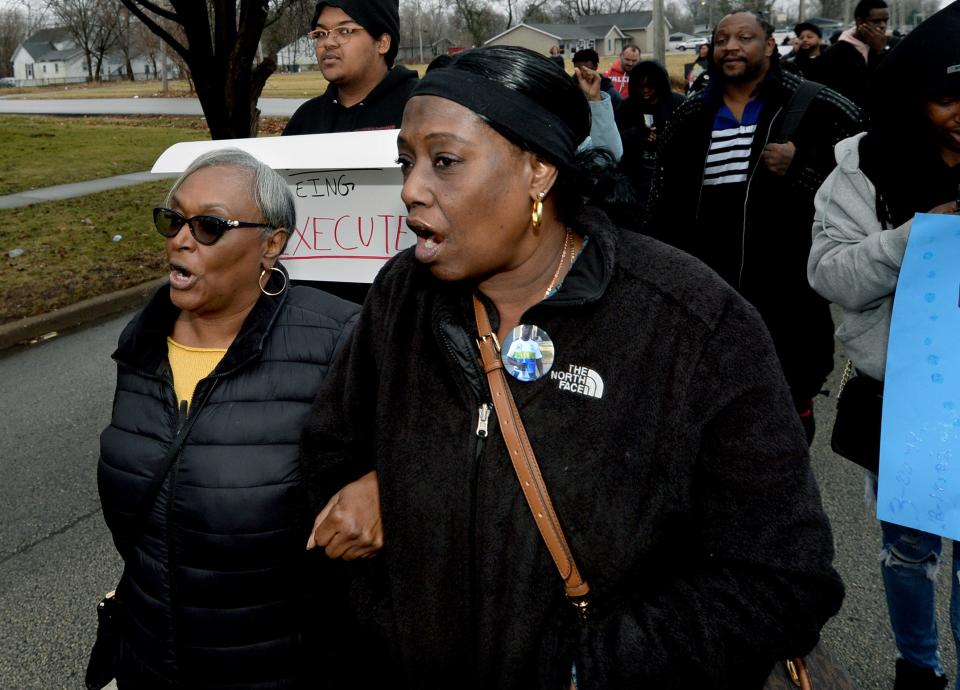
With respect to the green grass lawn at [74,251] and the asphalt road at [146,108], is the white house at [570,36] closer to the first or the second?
the asphalt road at [146,108]

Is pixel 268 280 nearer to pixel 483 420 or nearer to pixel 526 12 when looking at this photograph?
pixel 483 420

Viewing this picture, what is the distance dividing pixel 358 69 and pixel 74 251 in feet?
22.7

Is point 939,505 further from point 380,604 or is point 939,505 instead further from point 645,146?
point 645,146

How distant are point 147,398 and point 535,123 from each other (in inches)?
45.7

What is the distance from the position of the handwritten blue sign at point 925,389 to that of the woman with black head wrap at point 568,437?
763 millimetres

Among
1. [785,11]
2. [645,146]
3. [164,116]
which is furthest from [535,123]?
[785,11]

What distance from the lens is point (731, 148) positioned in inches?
152

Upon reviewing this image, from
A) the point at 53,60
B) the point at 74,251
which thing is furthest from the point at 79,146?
the point at 53,60

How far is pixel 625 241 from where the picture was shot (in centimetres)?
148

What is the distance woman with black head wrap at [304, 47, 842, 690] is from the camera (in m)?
1.32

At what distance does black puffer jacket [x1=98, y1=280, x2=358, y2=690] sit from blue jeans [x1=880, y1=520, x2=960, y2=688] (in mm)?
1682

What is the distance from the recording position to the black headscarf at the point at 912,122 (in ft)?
6.67

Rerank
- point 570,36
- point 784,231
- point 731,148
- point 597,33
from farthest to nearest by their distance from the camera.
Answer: point 597,33 → point 570,36 → point 731,148 → point 784,231

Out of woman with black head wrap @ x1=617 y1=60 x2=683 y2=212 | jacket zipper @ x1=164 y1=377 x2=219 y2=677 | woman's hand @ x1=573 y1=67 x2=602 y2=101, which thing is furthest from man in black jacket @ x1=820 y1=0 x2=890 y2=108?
jacket zipper @ x1=164 y1=377 x2=219 y2=677
